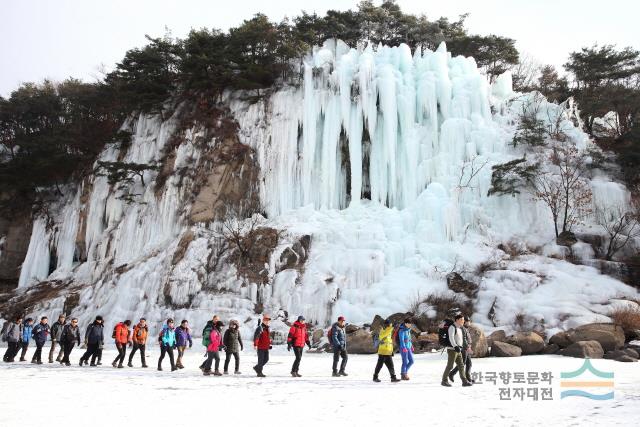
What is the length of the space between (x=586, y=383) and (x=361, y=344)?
7871 mm

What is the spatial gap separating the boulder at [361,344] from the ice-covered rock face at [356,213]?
10.2 feet

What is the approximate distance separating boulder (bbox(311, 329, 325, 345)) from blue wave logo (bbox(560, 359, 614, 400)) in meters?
8.70

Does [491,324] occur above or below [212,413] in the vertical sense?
above

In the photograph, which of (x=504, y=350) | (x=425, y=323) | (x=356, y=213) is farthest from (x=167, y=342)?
(x=356, y=213)

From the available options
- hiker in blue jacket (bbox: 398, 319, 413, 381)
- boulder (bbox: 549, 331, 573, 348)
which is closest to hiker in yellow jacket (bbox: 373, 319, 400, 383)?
hiker in blue jacket (bbox: 398, 319, 413, 381)

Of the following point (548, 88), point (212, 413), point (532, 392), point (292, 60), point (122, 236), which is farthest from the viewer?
point (548, 88)

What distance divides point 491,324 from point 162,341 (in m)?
11.3

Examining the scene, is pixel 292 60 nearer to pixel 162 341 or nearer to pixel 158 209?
pixel 158 209

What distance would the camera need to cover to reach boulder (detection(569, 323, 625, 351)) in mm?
14094

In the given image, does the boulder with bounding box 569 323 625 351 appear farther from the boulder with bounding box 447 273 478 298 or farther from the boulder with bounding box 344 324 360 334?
the boulder with bounding box 344 324 360 334

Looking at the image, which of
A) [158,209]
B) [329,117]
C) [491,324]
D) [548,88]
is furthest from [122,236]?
[548,88]

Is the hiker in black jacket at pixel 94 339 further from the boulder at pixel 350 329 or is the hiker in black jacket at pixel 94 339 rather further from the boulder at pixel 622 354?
the boulder at pixel 622 354

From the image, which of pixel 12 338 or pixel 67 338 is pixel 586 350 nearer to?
pixel 67 338

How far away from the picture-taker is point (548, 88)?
1261 inches
